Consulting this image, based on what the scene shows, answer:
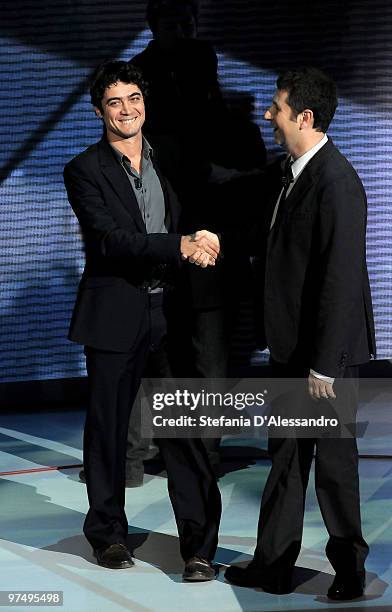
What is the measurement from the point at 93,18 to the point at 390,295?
206 cm

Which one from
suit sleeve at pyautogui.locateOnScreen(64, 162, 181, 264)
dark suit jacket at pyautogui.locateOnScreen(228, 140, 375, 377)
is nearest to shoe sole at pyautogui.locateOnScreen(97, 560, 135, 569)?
dark suit jacket at pyautogui.locateOnScreen(228, 140, 375, 377)

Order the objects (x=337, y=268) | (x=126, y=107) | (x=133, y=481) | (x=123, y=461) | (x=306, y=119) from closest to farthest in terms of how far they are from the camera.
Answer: (x=337, y=268), (x=306, y=119), (x=126, y=107), (x=123, y=461), (x=133, y=481)

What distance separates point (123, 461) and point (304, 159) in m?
1.16

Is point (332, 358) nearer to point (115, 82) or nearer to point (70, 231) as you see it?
point (115, 82)

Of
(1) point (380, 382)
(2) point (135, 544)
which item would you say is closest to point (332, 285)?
(2) point (135, 544)

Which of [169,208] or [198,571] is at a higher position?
[169,208]

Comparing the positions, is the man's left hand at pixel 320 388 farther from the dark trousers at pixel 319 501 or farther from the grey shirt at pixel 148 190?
the grey shirt at pixel 148 190

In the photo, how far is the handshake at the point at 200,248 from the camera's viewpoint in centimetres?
410

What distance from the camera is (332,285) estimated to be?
377 centimetres

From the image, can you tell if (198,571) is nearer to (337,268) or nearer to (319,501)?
(319,501)

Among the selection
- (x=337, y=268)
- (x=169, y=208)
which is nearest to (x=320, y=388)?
(x=337, y=268)

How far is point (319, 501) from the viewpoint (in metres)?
3.94

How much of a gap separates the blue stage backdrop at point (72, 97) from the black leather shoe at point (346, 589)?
3.07 metres

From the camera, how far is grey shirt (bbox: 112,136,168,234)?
165 inches
